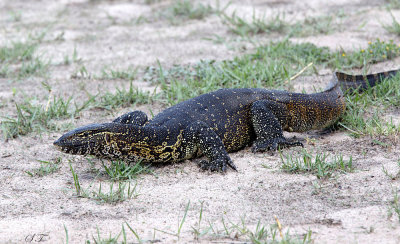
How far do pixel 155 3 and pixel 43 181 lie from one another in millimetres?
7793

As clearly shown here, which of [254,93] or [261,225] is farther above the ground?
[254,93]

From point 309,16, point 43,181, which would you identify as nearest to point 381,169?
point 43,181

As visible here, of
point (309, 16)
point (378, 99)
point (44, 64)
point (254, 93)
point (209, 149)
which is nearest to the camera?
point (209, 149)

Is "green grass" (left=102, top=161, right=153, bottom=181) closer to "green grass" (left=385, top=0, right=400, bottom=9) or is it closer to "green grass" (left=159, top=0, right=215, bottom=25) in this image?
"green grass" (left=159, top=0, right=215, bottom=25)

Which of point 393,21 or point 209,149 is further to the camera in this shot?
point 393,21

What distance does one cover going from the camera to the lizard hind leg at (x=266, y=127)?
6.40 meters

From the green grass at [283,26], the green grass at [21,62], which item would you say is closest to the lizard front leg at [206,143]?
the green grass at [21,62]

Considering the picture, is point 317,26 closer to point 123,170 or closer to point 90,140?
point 123,170

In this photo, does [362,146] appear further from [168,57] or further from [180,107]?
[168,57]

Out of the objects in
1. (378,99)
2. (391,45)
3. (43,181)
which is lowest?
(43,181)

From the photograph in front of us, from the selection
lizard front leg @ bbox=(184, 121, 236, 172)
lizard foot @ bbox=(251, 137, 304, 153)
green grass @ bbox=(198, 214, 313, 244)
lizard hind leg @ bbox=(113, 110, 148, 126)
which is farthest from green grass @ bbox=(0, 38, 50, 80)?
green grass @ bbox=(198, 214, 313, 244)

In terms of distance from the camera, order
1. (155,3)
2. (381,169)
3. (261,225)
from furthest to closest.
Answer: (155,3), (381,169), (261,225)

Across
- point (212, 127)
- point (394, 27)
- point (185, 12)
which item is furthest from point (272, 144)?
point (185, 12)

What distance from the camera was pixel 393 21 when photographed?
31.7ft
